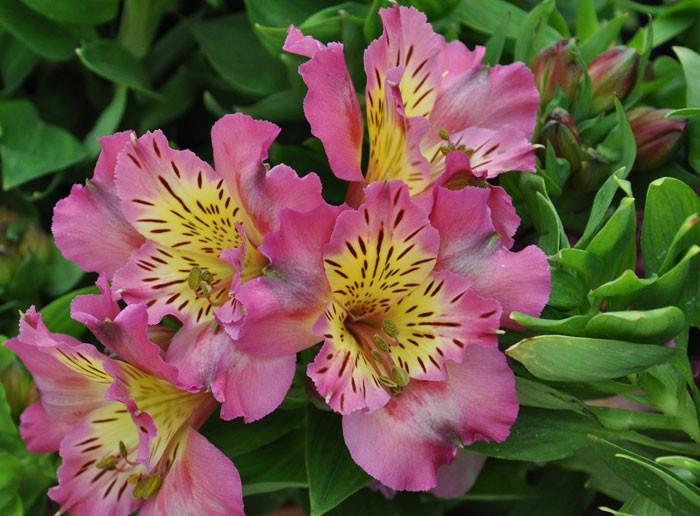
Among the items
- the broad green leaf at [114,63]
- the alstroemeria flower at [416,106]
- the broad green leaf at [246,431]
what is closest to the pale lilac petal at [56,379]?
the broad green leaf at [246,431]

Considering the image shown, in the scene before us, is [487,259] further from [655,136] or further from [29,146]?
[29,146]

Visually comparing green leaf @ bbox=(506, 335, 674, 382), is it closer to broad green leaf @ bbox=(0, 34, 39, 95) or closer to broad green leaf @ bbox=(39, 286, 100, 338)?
broad green leaf @ bbox=(39, 286, 100, 338)

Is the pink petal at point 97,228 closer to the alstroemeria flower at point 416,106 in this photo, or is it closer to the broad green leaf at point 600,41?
the alstroemeria flower at point 416,106

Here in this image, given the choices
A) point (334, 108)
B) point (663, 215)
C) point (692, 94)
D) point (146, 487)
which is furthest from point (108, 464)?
point (692, 94)

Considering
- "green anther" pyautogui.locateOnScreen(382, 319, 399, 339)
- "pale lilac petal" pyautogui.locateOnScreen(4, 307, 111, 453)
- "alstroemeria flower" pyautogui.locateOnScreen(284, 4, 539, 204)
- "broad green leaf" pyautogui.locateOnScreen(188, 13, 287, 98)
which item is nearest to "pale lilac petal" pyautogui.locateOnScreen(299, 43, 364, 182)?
"alstroemeria flower" pyautogui.locateOnScreen(284, 4, 539, 204)

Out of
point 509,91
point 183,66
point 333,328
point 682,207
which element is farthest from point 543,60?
point 183,66

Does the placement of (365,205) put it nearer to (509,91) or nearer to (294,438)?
(509,91)
